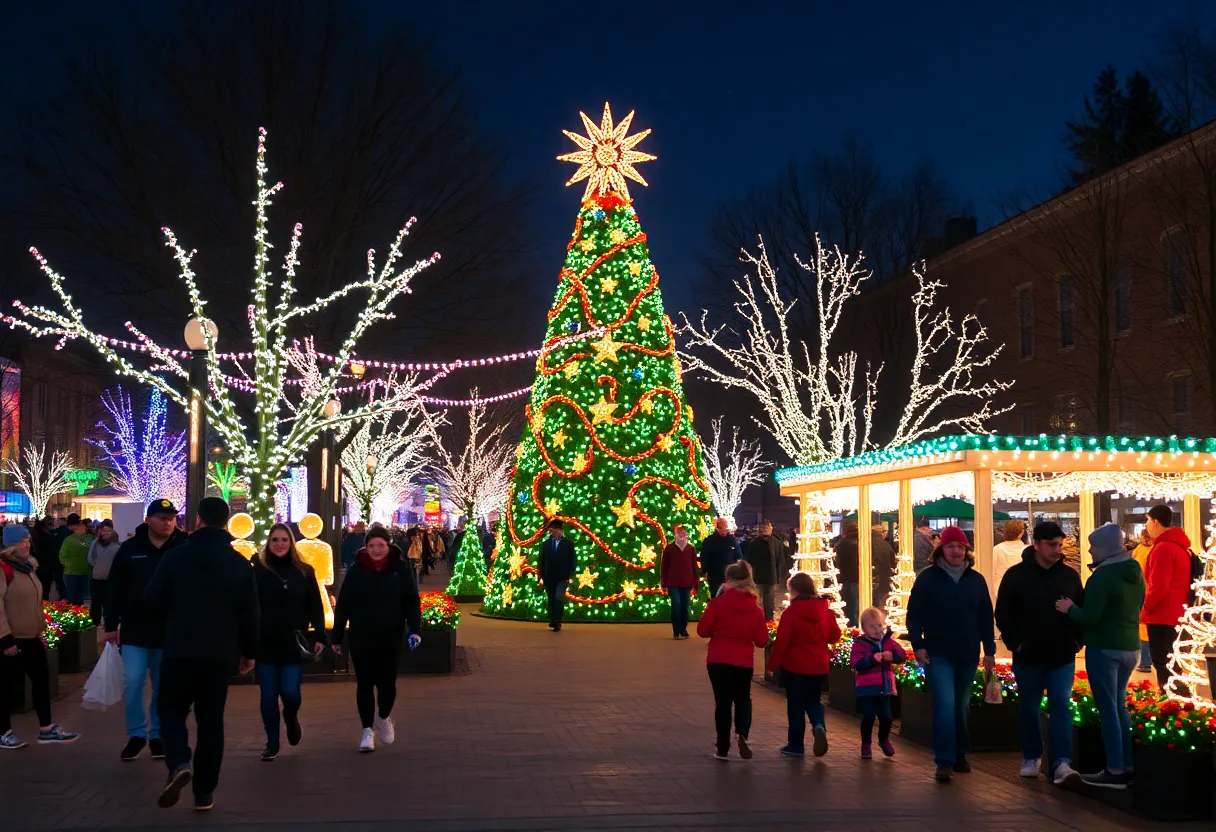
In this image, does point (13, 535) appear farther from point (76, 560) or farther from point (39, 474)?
point (39, 474)

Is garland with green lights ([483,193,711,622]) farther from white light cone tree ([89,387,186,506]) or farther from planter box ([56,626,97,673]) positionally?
white light cone tree ([89,387,186,506])

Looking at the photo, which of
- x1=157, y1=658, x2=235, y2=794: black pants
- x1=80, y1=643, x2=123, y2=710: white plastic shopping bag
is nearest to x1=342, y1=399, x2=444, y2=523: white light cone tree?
x1=80, y1=643, x2=123, y2=710: white plastic shopping bag

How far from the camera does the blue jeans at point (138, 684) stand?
1004 cm

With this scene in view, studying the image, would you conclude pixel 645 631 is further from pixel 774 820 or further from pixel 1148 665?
pixel 774 820

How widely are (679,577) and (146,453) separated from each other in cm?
4734

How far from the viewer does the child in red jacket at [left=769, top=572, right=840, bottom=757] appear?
34.8ft

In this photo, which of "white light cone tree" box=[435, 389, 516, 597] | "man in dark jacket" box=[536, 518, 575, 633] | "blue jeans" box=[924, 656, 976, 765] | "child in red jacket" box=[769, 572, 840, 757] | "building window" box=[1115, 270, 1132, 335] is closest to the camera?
"blue jeans" box=[924, 656, 976, 765]

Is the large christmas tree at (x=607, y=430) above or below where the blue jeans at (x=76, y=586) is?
above

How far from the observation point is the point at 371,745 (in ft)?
34.8

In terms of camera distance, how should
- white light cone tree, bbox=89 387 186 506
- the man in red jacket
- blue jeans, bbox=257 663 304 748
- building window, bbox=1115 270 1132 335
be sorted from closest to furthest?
blue jeans, bbox=257 663 304 748 < the man in red jacket < building window, bbox=1115 270 1132 335 < white light cone tree, bbox=89 387 186 506

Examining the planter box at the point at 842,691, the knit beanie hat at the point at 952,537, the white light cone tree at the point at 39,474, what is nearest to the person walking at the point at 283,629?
the knit beanie hat at the point at 952,537

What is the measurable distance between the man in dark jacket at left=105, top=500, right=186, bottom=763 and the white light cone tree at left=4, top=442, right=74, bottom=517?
161 ft

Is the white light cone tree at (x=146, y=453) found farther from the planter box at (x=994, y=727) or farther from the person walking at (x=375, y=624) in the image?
the planter box at (x=994, y=727)

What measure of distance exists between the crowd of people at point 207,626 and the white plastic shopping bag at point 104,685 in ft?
0.34
